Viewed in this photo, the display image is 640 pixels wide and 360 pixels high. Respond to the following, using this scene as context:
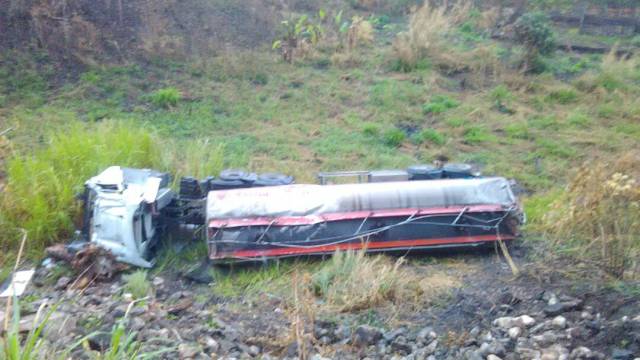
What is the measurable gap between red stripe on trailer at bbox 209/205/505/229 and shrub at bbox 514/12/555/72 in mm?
6434

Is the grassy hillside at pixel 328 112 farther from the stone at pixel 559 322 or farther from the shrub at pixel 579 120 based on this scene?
the stone at pixel 559 322

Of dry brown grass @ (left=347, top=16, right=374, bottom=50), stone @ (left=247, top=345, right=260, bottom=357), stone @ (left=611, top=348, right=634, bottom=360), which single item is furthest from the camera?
dry brown grass @ (left=347, top=16, right=374, bottom=50)

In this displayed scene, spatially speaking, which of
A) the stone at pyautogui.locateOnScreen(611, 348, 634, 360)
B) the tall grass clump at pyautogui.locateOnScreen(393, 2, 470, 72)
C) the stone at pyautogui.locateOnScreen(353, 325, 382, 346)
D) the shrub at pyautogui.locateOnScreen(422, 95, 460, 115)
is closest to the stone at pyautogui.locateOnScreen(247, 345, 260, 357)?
the stone at pyautogui.locateOnScreen(353, 325, 382, 346)

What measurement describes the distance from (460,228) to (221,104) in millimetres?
5067

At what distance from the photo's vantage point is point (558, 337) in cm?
512

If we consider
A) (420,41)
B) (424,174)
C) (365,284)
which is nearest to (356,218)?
(365,284)

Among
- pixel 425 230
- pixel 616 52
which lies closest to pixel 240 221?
pixel 425 230

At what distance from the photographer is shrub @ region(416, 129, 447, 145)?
1019 centimetres

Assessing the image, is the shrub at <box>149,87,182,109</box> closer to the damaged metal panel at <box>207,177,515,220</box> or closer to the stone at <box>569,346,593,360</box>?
the damaged metal panel at <box>207,177,515,220</box>

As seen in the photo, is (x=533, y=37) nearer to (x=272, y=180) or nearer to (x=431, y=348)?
(x=272, y=180)

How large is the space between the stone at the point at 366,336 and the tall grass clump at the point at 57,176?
314cm

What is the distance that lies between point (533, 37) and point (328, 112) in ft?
13.4

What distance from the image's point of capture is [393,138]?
33.1 ft

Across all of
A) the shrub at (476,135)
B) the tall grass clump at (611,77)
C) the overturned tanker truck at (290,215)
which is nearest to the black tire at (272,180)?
the overturned tanker truck at (290,215)
